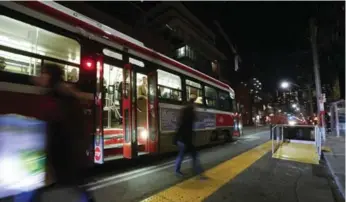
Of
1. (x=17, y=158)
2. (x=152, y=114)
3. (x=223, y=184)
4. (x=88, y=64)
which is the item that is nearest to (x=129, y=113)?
(x=152, y=114)

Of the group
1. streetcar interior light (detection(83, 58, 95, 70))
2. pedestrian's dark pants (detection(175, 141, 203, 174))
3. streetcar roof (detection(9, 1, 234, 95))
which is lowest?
pedestrian's dark pants (detection(175, 141, 203, 174))

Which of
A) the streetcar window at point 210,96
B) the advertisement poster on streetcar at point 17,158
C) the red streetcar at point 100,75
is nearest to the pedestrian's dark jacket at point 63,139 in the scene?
the advertisement poster on streetcar at point 17,158

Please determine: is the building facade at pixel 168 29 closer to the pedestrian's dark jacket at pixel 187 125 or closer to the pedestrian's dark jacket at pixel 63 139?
the pedestrian's dark jacket at pixel 187 125

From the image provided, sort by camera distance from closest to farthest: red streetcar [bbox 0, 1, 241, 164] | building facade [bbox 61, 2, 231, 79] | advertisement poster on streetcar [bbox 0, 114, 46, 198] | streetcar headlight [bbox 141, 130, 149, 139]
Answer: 1. advertisement poster on streetcar [bbox 0, 114, 46, 198]
2. red streetcar [bbox 0, 1, 241, 164]
3. streetcar headlight [bbox 141, 130, 149, 139]
4. building facade [bbox 61, 2, 231, 79]

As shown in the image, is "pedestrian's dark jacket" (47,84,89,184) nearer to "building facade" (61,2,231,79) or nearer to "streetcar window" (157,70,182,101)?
"streetcar window" (157,70,182,101)

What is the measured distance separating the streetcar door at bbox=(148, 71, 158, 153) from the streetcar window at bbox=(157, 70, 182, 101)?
1.24 ft

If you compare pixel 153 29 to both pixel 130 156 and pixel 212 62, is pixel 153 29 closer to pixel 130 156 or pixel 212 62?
pixel 212 62

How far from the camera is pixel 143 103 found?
6.78 metres

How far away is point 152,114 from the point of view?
21.8 ft

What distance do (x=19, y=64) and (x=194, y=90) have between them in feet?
20.4

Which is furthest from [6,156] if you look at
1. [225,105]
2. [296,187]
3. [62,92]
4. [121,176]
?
[225,105]

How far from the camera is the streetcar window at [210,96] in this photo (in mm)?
10031

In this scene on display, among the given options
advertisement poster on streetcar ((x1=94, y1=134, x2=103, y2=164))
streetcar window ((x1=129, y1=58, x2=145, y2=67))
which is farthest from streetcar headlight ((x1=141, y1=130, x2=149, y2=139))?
streetcar window ((x1=129, y1=58, x2=145, y2=67))

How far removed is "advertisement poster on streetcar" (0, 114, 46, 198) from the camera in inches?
128
